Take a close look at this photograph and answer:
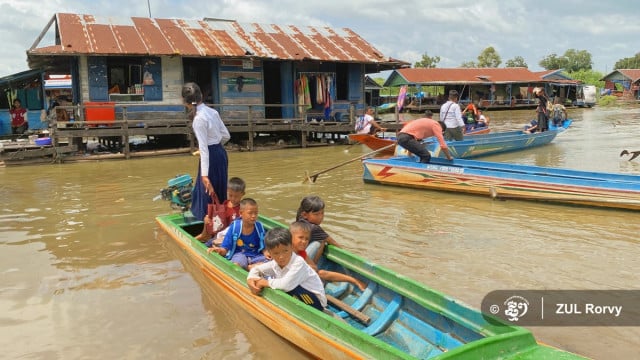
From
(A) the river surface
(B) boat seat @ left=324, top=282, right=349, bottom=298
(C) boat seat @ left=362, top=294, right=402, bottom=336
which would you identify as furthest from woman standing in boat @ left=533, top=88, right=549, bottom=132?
(C) boat seat @ left=362, top=294, right=402, bottom=336

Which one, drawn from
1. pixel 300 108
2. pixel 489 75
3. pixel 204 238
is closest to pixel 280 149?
pixel 300 108

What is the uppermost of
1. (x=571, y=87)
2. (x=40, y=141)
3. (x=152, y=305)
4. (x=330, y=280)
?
(x=571, y=87)

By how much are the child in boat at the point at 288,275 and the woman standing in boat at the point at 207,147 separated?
1.48 metres

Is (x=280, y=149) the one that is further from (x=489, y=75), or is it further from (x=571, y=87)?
(x=571, y=87)

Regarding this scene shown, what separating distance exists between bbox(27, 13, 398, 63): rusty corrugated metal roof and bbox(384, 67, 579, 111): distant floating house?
→ 20047mm

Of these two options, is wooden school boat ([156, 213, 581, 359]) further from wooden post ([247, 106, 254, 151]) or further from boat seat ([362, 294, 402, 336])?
wooden post ([247, 106, 254, 151])

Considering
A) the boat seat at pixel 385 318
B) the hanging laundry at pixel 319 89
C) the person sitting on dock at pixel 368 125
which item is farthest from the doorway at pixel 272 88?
the boat seat at pixel 385 318

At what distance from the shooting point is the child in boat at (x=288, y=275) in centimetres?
380

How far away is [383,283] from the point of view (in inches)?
159

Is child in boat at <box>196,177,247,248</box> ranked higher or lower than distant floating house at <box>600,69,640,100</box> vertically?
lower

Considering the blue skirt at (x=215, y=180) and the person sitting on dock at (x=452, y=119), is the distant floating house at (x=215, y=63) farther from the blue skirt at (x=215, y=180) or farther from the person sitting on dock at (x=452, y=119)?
the blue skirt at (x=215, y=180)

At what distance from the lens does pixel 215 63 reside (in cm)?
1655

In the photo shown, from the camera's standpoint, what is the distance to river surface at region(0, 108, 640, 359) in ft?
13.4

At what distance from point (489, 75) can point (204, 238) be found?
38937 mm
